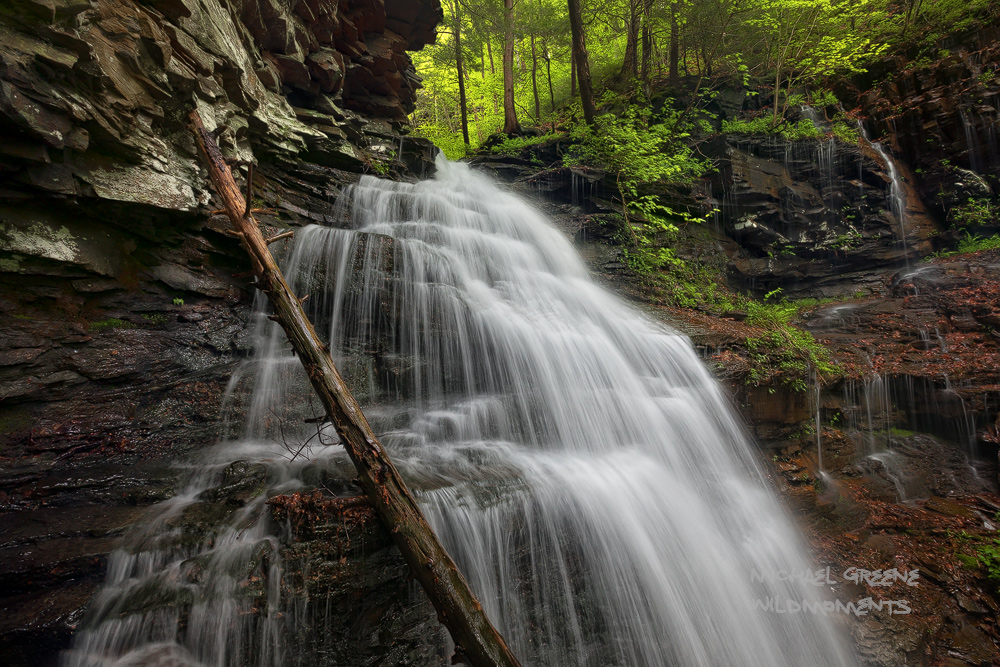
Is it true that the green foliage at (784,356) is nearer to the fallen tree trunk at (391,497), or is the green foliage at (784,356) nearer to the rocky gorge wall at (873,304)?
the rocky gorge wall at (873,304)

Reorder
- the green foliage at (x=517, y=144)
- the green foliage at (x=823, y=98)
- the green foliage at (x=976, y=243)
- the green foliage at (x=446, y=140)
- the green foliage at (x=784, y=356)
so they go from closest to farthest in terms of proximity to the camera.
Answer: the green foliage at (x=784, y=356)
the green foliage at (x=976, y=243)
the green foliage at (x=823, y=98)
the green foliage at (x=517, y=144)
the green foliage at (x=446, y=140)

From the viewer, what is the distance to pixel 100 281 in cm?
443

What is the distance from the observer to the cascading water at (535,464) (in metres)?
3.24

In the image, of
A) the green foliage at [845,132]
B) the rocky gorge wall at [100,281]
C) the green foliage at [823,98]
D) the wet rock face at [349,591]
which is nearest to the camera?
the wet rock face at [349,591]

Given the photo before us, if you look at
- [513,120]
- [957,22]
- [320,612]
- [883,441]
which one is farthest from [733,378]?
[957,22]

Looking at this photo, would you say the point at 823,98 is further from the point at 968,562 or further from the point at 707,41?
the point at 968,562

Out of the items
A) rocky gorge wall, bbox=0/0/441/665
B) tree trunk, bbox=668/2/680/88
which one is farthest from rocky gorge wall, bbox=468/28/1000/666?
rocky gorge wall, bbox=0/0/441/665

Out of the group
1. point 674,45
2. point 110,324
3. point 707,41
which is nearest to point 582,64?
point 674,45

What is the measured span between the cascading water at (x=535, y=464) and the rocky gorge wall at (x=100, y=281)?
17.9 inches

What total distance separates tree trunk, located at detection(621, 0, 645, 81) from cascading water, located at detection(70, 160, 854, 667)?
9844mm

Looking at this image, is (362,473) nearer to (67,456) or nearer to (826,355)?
(67,456)

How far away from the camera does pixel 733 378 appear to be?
6.25 m

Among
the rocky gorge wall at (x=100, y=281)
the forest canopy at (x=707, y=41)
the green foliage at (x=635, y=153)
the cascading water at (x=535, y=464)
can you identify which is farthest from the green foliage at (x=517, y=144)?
the rocky gorge wall at (x=100, y=281)

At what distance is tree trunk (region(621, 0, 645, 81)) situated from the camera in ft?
40.3
